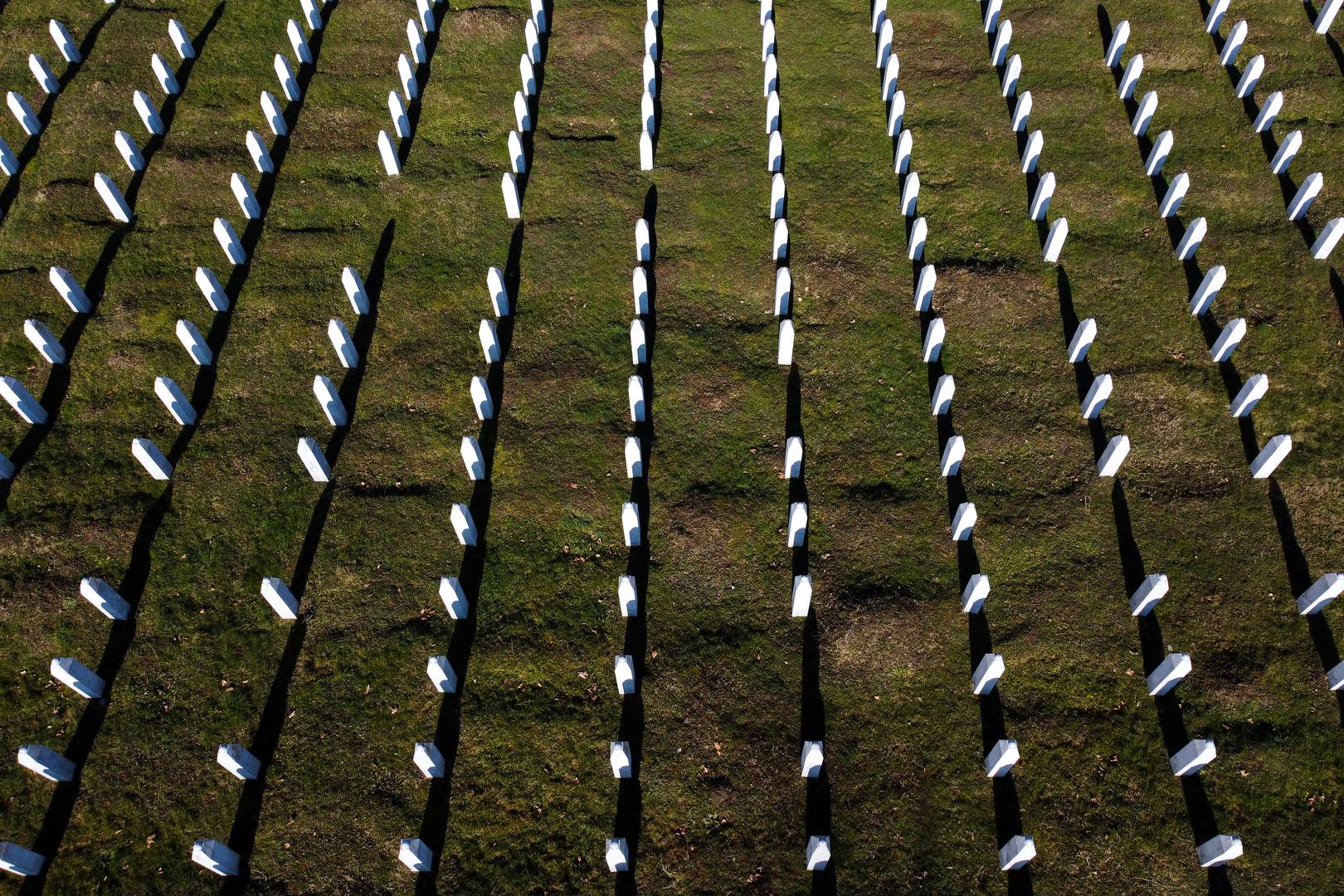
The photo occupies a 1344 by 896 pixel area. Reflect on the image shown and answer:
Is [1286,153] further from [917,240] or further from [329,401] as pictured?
→ [329,401]

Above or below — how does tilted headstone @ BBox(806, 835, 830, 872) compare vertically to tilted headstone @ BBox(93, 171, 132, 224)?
below

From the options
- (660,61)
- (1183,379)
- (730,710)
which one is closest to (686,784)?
(730,710)

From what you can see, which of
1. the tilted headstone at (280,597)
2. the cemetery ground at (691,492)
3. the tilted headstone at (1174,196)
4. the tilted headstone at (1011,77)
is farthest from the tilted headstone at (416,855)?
the tilted headstone at (1011,77)

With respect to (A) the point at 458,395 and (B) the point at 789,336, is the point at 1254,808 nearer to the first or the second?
(B) the point at 789,336

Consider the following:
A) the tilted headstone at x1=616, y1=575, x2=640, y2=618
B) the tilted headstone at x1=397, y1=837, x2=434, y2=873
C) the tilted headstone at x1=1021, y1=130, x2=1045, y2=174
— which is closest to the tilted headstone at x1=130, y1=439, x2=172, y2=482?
the tilted headstone at x1=397, y1=837, x2=434, y2=873

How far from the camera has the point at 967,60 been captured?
43.0ft

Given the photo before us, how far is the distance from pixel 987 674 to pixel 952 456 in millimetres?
2397

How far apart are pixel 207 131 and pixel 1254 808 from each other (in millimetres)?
15596

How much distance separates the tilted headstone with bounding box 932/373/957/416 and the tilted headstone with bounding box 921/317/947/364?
0.36m

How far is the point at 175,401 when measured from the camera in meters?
9.32

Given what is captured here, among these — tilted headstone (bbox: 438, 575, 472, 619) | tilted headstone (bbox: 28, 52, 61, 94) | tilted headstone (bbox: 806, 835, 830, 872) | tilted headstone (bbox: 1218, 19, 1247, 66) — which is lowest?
tilted headstone (bbox: 806, 835, 830, 872)

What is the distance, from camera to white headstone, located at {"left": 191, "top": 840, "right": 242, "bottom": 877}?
21.6 feet

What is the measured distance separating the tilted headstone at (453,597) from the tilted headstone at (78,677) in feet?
10.7

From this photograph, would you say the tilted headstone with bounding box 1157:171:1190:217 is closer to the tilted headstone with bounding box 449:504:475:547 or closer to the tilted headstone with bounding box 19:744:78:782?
the tilted headstone with bounding box 449:504:475:547
